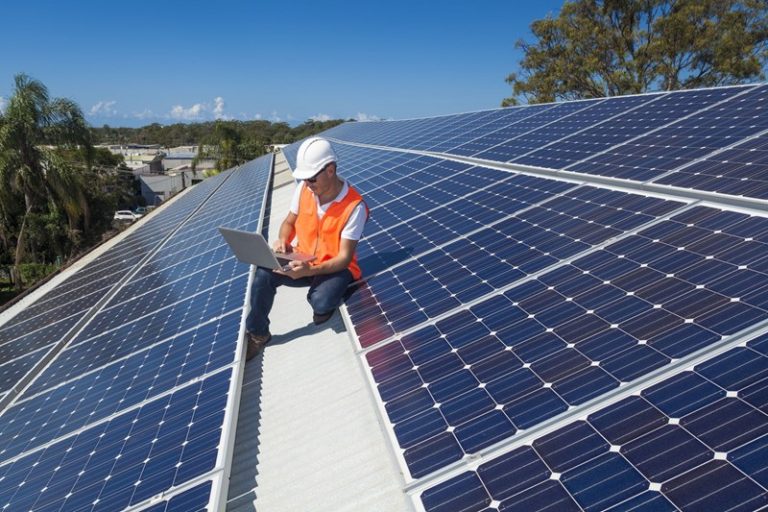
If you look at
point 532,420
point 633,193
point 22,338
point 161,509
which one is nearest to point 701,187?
point 633,193

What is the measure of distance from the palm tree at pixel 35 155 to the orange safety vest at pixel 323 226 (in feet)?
91.6

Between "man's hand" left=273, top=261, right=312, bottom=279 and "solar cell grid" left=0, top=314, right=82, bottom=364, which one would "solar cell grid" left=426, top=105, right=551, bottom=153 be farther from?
"solar cell grid" left=0, top=314, right=82, bottom=364

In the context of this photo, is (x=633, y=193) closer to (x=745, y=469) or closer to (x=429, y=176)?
(x=745, y=469)

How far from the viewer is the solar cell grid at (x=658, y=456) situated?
8.99 ft

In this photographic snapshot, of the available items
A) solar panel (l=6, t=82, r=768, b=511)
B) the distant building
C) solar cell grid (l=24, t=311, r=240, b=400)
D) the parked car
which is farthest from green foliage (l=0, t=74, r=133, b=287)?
the distant building

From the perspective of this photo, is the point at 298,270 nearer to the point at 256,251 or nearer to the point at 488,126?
the point at 256,251

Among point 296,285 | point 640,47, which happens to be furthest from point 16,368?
point 640,47

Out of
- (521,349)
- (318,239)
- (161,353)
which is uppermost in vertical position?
(318,239)

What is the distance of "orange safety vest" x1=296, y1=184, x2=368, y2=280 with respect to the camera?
682 centimetres

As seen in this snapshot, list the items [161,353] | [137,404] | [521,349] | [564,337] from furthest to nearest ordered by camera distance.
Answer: [161,353], [137,404], [521,349], [564,337]

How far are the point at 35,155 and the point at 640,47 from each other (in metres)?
45.7

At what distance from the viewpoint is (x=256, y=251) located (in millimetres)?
6336

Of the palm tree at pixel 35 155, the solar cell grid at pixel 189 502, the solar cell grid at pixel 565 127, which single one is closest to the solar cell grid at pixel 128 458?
the solar cell grid at pixel 189 502

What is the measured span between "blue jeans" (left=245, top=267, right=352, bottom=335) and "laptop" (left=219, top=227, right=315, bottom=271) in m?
0.36
